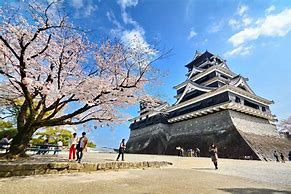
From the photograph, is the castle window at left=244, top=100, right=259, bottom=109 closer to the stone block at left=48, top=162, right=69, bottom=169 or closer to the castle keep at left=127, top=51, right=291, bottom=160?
the castle keep at left=127, top=51, right=291, bottom=160

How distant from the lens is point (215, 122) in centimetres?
2525

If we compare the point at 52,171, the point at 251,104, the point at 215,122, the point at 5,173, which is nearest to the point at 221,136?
the point at 215,122

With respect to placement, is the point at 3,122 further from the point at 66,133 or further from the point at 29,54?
the point at 29,54

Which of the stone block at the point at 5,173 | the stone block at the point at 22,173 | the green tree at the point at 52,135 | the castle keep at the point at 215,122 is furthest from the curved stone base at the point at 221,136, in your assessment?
the stone block at the point at 5,173

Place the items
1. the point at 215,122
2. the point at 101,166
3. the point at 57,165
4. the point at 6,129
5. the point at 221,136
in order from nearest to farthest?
1. the point at 57,165
2. the point at 101,166
3. the point at 221,136
4. the point at 6,129
5. the point at 215,122

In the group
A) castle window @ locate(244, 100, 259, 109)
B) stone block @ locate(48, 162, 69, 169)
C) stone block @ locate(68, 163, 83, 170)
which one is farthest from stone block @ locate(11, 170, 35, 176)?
castle window @ locate(244, 100, 259, 109)

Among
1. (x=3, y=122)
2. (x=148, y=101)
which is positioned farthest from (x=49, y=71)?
(x=3, y=122)

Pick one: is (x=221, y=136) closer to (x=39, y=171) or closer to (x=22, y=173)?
(x=39, y=171)

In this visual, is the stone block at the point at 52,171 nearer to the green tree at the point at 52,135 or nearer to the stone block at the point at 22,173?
the stone block at the point at 22,173

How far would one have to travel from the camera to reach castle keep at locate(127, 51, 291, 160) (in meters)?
22.4

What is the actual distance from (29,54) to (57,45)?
4.58 feet

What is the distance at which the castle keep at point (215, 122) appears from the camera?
2244cm

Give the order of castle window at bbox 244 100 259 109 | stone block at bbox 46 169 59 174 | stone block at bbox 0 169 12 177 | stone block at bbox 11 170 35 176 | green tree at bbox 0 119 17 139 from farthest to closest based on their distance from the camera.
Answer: castle window at bbox 244 100 259 109 → green tree at bbox 0 119 17 139 → stone block at bbox 46 169 59 174 → stone block at bbox 11 170 35 176 → stone block at bbox 0 169 12 177

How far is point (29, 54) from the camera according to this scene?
377 inches
